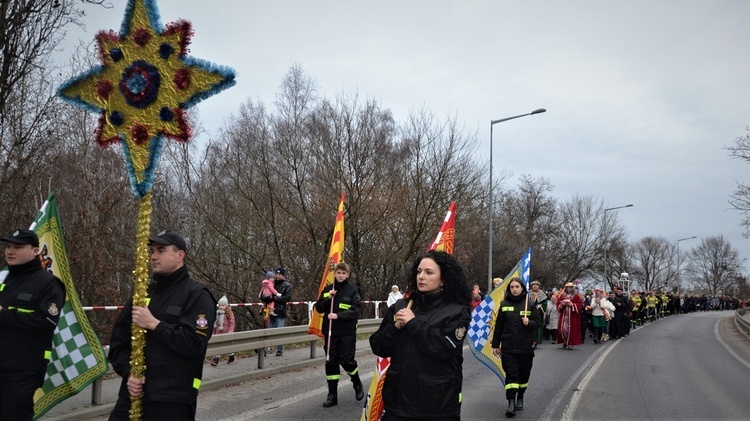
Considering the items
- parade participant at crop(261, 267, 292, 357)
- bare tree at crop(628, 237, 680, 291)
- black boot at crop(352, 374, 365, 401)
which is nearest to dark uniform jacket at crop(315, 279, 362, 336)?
black boot at crop(352, 374, 365, 401)

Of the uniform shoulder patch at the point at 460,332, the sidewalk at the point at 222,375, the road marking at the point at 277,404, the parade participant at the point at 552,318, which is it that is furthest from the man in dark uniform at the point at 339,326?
the parade participant at the point at 552,318

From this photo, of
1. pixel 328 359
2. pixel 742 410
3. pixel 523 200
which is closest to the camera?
pixel 328 359

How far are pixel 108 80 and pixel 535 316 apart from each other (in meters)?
6.30

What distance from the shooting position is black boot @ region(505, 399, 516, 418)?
8.18 meters

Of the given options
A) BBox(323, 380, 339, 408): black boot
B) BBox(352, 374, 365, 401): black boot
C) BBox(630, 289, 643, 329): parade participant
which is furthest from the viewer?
A: BBox(630, 289, 643, 329): parade participant

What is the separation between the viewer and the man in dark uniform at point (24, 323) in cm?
457

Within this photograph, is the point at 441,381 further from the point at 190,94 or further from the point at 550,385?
the point at 550,385

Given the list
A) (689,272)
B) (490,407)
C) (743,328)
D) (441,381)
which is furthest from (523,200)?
(689,272)

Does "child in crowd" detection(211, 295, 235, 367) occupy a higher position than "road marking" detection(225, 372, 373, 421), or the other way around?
"child in crowd" detection(211, 295, 235, 367)

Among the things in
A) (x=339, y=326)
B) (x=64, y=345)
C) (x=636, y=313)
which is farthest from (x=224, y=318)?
(x=636, y=313)

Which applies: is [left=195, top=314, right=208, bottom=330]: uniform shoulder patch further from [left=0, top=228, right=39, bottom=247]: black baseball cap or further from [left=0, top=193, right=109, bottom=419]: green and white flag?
[left=0, top=193, right=109, bottom=419]: green and white flag

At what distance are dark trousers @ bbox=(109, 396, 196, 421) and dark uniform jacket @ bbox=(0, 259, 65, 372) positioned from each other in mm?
1443

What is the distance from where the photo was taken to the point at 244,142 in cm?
2444

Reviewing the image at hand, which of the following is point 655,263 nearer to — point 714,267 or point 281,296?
point 714,267
